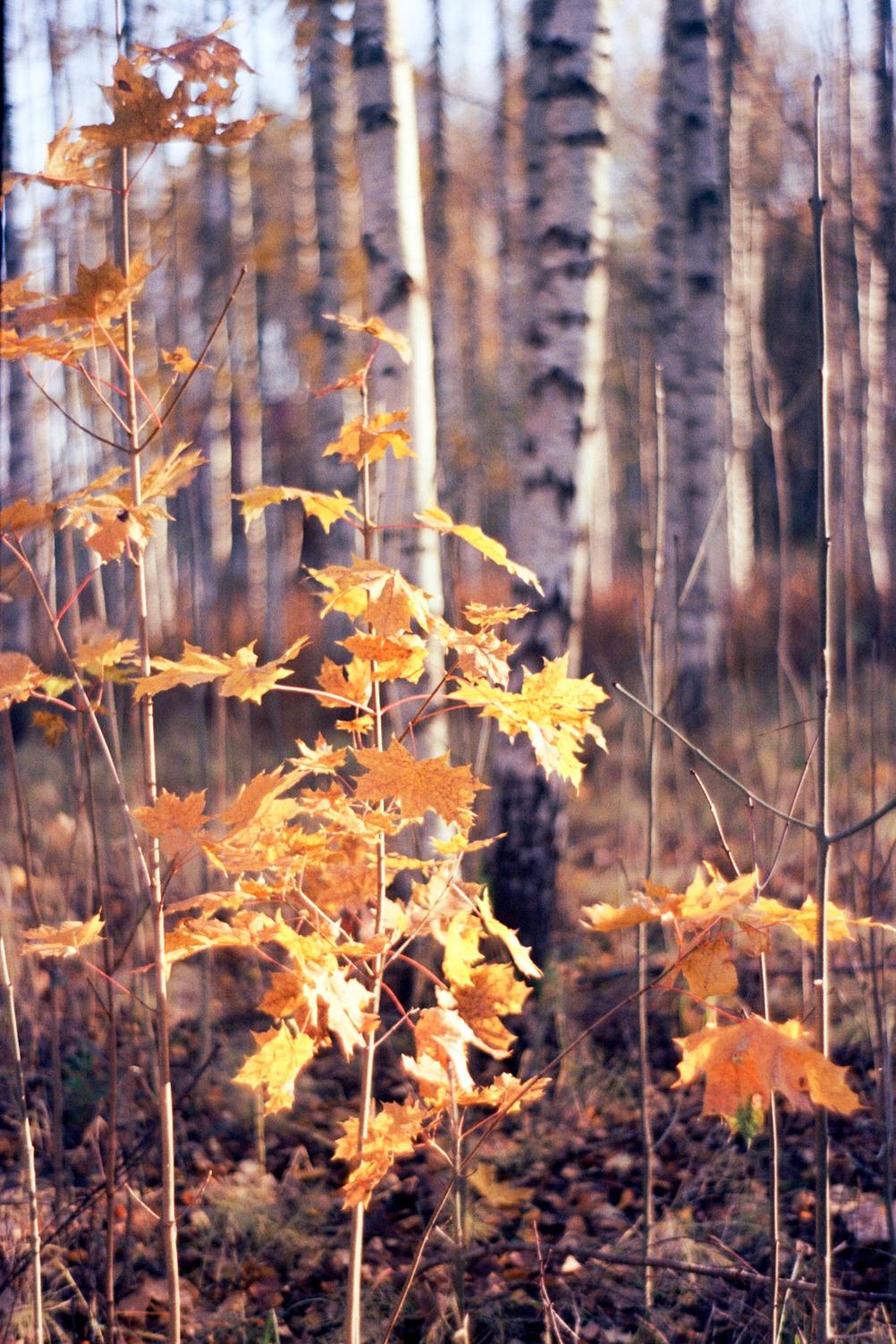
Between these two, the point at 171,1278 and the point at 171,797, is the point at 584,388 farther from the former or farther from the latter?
the point at 171,1278

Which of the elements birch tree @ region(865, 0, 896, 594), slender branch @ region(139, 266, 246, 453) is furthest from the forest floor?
birch tree @ region(865, 0, 896, 594)

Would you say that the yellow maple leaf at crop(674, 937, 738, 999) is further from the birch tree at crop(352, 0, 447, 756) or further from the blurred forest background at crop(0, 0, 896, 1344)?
the birch tree at crop(352, 0, 447, 756)

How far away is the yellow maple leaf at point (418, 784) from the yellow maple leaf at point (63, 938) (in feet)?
1.52

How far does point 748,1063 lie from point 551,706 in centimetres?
50

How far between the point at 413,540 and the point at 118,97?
1.76m

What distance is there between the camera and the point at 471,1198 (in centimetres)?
247

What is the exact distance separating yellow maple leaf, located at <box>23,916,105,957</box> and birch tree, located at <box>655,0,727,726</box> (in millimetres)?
5191

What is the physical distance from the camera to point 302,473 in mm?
13492

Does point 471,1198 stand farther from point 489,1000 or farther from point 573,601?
point 573,601

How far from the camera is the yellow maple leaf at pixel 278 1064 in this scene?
132 centimetres

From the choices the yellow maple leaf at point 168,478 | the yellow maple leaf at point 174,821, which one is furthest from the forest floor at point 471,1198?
the yellow maple leaf at point 168,478

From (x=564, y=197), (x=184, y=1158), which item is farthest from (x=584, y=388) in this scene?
(x=184, y=1158)

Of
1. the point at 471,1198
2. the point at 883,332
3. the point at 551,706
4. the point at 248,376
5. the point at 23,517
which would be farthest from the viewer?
the point at 248,376

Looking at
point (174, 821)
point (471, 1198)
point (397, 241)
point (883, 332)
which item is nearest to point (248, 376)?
point (883, 332)
